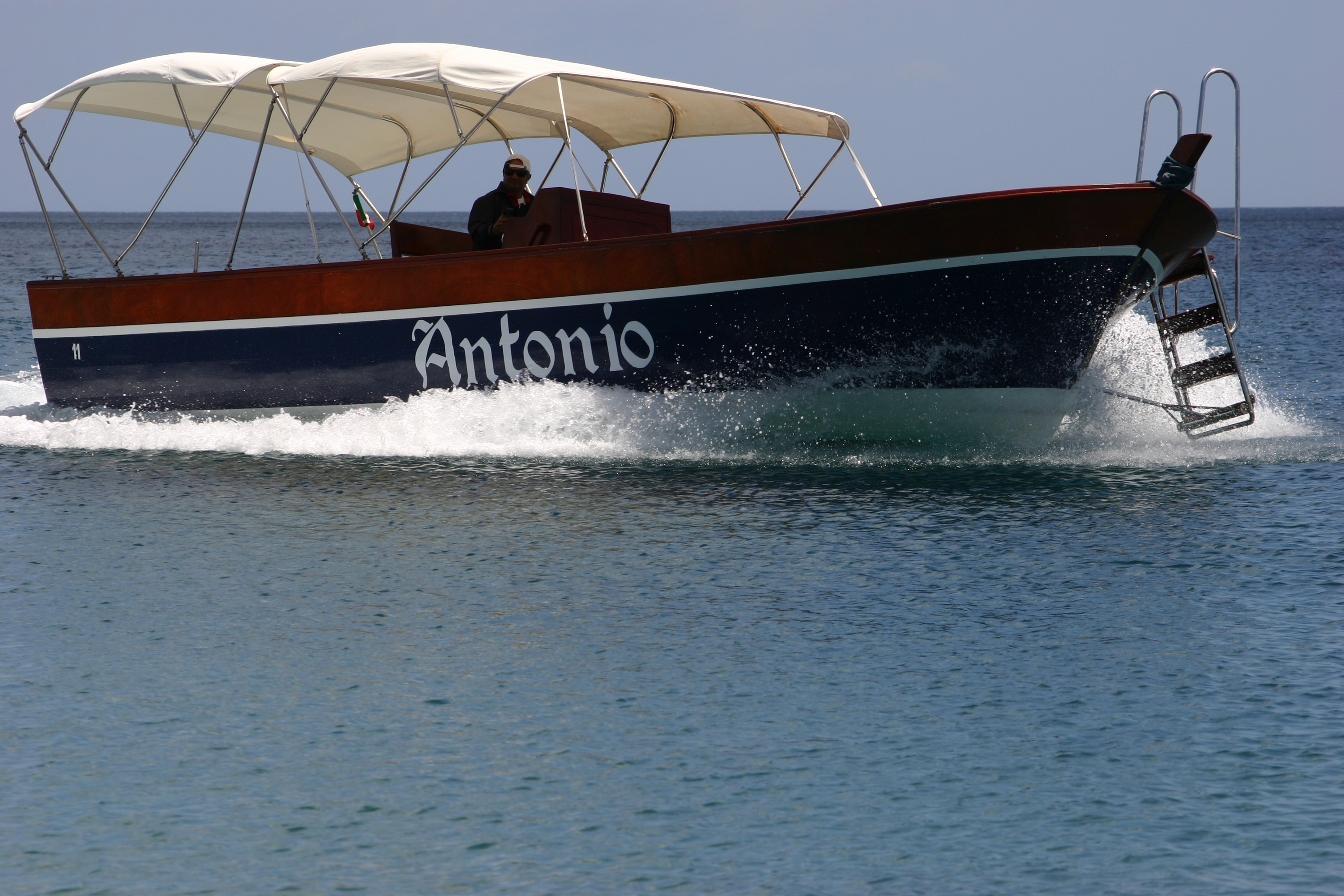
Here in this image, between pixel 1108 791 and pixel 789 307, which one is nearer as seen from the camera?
pixel 1108 791

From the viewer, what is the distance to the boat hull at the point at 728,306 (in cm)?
773

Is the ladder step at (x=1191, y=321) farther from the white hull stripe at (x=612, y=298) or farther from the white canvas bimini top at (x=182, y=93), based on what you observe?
the white canvas bimini top at (x=182, y=93)

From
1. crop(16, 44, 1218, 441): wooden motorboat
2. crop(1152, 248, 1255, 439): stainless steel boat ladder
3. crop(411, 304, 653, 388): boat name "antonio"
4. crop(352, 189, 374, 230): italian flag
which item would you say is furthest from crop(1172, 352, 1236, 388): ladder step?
crop(352, 189, 374, 230): italian flag

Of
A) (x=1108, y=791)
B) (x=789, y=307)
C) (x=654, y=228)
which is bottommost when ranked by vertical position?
(x=1108, y=791)

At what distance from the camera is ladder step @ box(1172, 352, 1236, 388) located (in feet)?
28.2

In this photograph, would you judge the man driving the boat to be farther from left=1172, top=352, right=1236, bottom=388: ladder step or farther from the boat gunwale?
left=1172, top=352, right=1236, bottom=388: ladder step

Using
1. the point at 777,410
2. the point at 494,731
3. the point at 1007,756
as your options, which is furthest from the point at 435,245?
the point at 1007,756

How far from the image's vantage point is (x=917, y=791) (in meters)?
3.84

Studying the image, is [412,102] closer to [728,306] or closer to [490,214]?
[490,214]

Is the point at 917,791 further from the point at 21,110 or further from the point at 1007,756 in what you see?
the point at 21,110

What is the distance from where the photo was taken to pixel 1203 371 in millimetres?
8727

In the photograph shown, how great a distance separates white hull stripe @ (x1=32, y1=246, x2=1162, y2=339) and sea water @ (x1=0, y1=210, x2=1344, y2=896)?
2.08ft

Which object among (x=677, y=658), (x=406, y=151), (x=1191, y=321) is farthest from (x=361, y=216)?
(x=677, y=658)

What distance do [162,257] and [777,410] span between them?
202 feet
